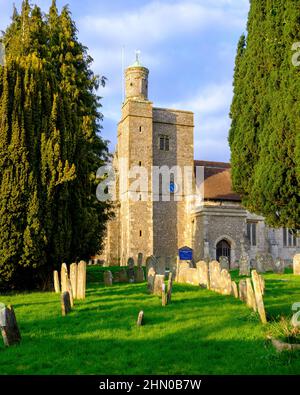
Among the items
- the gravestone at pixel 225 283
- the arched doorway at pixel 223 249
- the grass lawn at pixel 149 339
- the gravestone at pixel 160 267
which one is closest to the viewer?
the grass lawn at pixel 149 339

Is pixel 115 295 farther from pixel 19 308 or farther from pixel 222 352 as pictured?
pixel 222 352

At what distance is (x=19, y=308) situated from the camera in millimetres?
9156

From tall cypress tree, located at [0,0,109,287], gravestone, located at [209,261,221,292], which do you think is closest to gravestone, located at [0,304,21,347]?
tall cypress tree, located at [0,0,109,287]

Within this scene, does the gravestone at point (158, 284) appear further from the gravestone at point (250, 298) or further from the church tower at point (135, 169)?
the church tower at point (135, 169)

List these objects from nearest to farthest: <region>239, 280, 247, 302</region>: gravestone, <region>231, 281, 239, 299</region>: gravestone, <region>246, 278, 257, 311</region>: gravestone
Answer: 1. <region>246, 278, 257, 311</region>: gravestone
2. <region>239, 280, 247, 302</region>: gravestone
3. <region>231, 281, 239, 299</region>: gravestone

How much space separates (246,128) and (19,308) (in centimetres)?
602

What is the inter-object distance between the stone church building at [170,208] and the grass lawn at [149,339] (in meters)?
18.4

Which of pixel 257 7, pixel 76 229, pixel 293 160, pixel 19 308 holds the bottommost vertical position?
pixel 19 308

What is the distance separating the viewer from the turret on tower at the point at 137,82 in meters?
31.4

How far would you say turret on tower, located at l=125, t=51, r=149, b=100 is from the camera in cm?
3141

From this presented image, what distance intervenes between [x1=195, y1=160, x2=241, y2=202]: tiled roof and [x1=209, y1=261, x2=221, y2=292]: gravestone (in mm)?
17224

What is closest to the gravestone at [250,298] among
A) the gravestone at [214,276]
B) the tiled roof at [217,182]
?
the gravestone at [214,276]

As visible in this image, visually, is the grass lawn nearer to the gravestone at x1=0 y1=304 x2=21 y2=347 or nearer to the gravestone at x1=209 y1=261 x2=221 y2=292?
the gravestone at x1=0 y1=304 x2=21 y2=347
